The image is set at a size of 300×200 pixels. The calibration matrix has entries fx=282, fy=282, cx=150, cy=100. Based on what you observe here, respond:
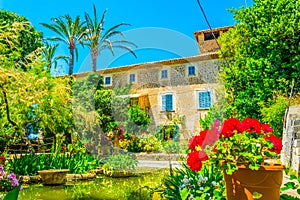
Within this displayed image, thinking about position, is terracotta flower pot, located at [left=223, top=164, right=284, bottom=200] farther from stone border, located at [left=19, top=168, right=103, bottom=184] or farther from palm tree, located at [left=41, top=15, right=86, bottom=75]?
palm tree, located at [left=41, top=15, right=86, bottom=75]

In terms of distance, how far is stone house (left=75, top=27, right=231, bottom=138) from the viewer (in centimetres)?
1247

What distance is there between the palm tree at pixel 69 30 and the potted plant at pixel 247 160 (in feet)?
56.5

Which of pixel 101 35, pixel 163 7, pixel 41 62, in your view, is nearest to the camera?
pixel 163 7

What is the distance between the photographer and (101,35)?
19.0m

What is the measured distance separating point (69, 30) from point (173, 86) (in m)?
8.72

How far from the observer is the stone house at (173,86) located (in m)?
12.5

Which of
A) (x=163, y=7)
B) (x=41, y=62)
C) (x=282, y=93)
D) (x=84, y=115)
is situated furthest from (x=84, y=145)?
(x=282, y=93)

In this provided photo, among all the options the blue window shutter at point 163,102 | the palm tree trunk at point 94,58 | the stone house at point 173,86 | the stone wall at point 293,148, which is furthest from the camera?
the palm tree trunk at point 94,58

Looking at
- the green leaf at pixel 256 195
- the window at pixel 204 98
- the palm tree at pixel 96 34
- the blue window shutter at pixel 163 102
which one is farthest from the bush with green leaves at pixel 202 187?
the palm tree at pixel 96 34

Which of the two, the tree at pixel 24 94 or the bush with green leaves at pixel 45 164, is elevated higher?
the tree at pixel 24 94

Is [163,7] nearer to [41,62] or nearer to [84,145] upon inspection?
[41,62]

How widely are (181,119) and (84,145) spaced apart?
440cm

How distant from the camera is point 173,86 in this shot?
1430 cm

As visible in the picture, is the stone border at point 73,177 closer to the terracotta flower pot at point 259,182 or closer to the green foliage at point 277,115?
the terracotta flower pot at point 259,182
